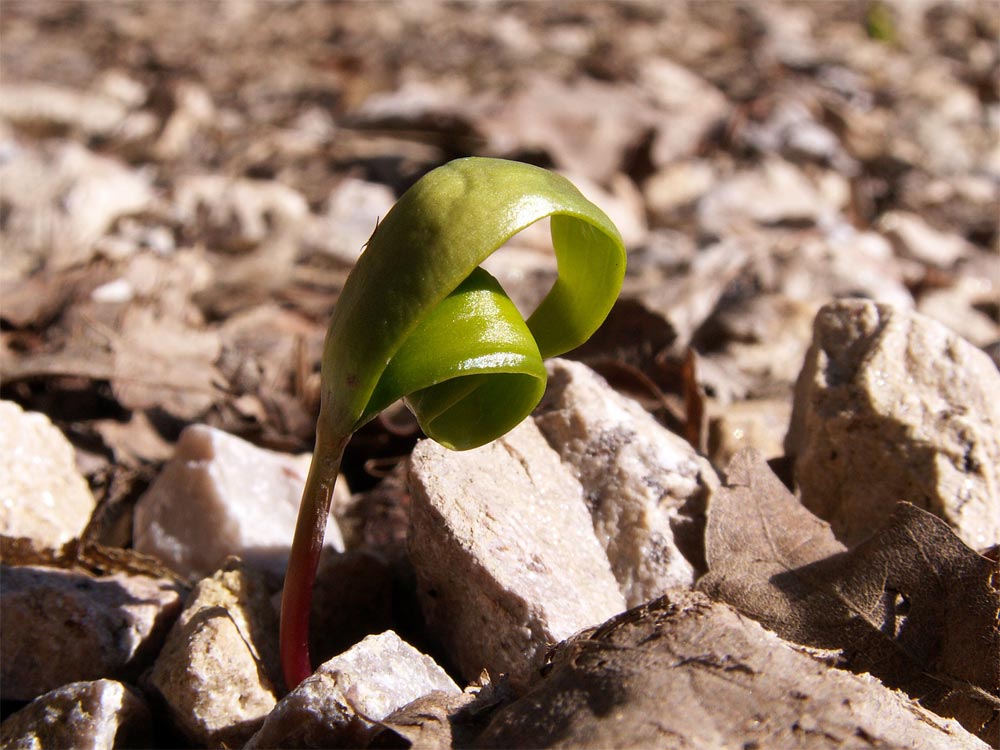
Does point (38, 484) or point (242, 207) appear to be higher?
point (38, 484)

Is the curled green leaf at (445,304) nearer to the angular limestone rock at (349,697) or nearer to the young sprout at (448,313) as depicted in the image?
the young sprout at (448,313)

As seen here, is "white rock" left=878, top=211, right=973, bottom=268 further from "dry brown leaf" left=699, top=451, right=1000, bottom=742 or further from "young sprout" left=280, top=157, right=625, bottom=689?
"young sprout" left=280, top=157, right=625, bottom=689

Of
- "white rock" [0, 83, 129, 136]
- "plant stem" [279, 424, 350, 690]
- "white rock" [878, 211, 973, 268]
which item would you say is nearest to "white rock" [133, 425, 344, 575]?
"plant stem" [279, 424, 350, 690]

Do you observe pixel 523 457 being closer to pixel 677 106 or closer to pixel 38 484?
pixel 38 484

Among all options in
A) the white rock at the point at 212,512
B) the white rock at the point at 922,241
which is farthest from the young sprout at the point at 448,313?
the white rock at the point at 922,241

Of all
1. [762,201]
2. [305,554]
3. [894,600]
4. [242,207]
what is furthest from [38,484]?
[762,201]

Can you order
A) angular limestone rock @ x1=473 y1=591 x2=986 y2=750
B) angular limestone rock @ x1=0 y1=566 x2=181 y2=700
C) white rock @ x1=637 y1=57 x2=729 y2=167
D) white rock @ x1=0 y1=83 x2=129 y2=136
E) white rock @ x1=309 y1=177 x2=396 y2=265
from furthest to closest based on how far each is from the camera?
white rock @ x1=0 y1=83 x2=129 y2=136 < white rock @ x1=637 y1=57 x2=729 y2=167 < white rock @ x1=309 y1=177 x2=396 y2=265 < angular limestone rock @ x1=0 y1=566 x2=181 y2=700 < angular limestone rock @ x1=473 y1=591 x2=986 y2=750

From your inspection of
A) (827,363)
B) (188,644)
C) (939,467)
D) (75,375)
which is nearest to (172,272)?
(75,375)
